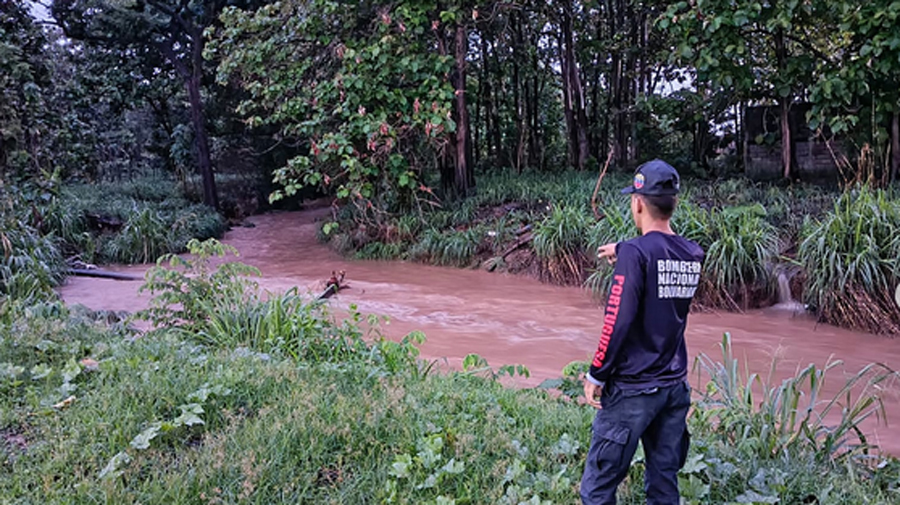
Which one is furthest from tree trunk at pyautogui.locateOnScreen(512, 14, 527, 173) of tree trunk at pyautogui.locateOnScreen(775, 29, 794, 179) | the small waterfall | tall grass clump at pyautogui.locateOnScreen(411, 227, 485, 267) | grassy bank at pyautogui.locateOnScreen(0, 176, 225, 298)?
the small waterfall

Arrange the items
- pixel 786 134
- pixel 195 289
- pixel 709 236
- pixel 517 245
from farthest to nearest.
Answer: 1. pixel 786 134
2. pixel 517 245
3. pixel 709 236
4. pixel 195 289

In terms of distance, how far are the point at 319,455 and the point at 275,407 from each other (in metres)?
0.50

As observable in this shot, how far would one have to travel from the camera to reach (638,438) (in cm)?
238

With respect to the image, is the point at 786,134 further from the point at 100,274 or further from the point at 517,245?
the point at 100,274

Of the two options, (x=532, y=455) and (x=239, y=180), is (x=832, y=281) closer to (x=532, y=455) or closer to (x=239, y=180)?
(x=532, y=455)

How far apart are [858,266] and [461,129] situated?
8073 mm

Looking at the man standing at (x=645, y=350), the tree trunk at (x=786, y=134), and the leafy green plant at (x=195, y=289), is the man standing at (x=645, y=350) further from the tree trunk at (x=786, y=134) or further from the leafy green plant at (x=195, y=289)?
the tree trunk at (x=786, y=134)

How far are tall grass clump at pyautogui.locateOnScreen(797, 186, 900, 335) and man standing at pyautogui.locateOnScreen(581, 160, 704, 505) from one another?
5292 millimetres

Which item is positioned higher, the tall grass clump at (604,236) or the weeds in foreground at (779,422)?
the tall grass clump at (604,236)

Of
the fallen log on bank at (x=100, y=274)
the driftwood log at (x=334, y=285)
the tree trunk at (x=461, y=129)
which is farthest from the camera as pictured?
the tree trunk at (x=461, y=129)

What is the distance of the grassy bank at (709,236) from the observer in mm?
6715

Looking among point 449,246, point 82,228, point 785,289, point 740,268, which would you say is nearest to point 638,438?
point 740,268

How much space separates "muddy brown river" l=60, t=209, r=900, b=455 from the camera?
19.1 feet

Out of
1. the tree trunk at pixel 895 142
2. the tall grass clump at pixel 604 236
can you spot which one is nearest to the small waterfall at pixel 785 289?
the tall grass clump at pixel 604 236
